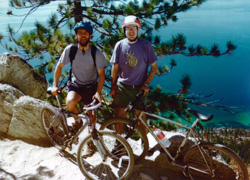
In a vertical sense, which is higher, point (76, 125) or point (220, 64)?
point (76, 125)

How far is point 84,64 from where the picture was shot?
2943 millimetres

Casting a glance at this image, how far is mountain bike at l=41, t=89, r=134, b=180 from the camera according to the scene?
259 centimetres

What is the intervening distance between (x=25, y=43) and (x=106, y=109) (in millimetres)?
2915

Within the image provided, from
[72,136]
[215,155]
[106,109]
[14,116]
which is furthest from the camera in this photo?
[106,109]

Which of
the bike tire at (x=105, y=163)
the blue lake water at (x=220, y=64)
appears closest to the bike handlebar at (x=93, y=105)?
the bike tire at (x=105, y=163)

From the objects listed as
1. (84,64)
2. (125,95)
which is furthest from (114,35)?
(125,95)

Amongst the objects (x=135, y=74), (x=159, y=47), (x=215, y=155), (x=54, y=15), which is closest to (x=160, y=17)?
(x=159, y=47)

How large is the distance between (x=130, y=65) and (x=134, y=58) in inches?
4.4

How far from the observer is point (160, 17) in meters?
5.95

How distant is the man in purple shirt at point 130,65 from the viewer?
2810 millimetres

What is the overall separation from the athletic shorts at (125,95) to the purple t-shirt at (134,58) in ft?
0.24

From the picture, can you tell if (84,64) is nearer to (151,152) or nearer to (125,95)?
(125,95)

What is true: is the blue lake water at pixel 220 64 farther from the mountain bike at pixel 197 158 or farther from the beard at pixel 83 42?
the mountain bike at pixel 197 158

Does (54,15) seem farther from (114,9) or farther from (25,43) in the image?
(114,9)
